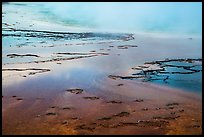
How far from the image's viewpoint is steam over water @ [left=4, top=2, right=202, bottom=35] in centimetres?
1780

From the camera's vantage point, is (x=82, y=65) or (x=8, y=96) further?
(x=82, y=65)

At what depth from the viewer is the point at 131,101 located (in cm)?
652

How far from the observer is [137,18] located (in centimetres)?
1997

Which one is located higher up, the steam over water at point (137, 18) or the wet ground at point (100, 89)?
the steam over water at point (137, 18)

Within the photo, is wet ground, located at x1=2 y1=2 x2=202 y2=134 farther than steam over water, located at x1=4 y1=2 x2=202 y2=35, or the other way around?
steam over water, located at x1=4 y1=2 x2=202 y2=35

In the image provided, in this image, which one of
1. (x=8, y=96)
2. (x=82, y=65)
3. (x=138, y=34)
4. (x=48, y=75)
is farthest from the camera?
(x=138, y=34)

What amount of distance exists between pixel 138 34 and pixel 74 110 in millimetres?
10799

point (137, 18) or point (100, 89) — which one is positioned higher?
point (137, 18)

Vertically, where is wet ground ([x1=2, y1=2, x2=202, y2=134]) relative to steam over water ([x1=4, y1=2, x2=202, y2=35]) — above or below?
below

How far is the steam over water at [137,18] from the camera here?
58.4 feet

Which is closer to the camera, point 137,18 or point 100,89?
point 100,89

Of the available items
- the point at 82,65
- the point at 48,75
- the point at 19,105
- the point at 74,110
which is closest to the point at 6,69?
the point at 48,75

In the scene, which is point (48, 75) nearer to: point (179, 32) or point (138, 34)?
point (138, 34)

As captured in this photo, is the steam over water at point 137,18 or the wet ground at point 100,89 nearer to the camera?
the wet ground at point 100,89
